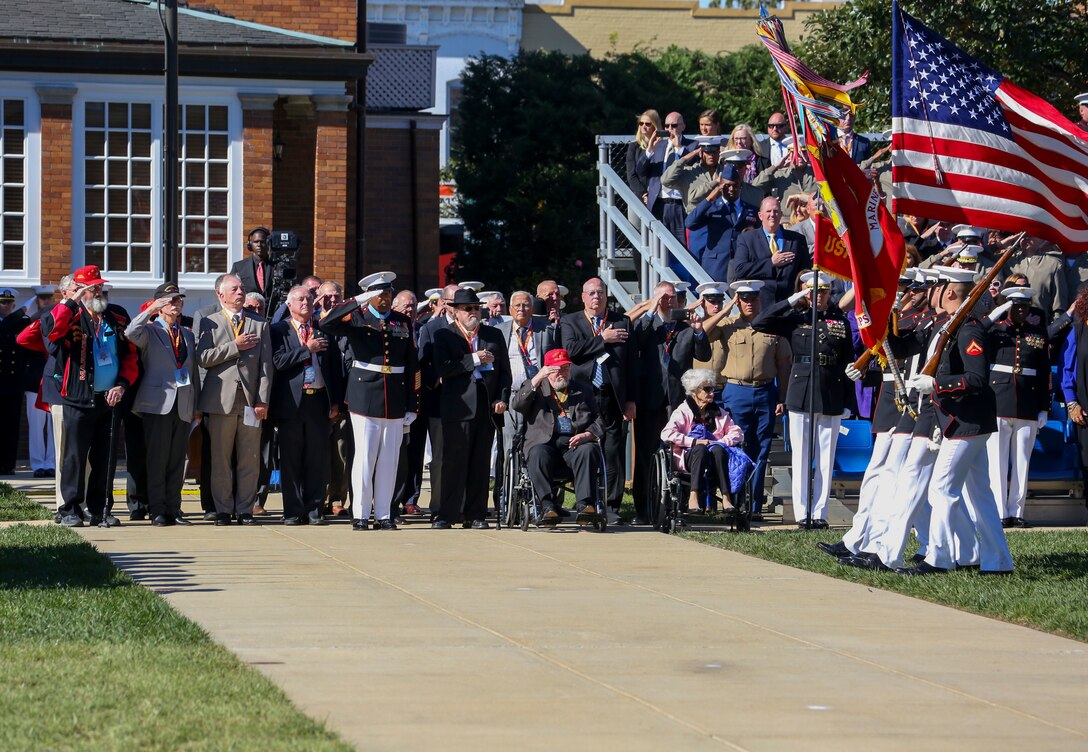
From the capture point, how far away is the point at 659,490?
14.6 metres

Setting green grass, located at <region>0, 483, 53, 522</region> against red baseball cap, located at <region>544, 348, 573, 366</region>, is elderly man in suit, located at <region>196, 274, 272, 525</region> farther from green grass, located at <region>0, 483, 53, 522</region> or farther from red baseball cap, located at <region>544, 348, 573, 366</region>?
red baseball cap, located at <region>544, 348, 573, 366</region>

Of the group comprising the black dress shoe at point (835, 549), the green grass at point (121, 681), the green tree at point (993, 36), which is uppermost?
the green tree at point (993, 36)

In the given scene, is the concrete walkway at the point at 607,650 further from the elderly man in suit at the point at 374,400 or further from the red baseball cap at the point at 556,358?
the red baseball cap at the point at 556,358

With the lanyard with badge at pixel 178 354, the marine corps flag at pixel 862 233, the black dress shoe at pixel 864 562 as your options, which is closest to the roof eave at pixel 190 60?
the lanyard with badge at pixel 178 354

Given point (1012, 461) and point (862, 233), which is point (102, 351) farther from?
point (1012, 461)

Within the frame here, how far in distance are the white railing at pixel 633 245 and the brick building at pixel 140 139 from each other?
351cm

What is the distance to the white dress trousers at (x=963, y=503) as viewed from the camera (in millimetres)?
11789

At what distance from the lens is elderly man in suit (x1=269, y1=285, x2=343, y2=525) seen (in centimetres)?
1472

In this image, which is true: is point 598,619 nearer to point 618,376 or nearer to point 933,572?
point 933,572

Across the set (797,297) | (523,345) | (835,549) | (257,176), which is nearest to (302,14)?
(257,176)

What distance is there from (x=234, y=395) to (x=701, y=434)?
3.91 m

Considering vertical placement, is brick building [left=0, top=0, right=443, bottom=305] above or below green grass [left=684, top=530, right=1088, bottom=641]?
above

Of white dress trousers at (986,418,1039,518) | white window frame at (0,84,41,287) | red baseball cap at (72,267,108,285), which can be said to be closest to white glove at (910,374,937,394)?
white dress trousers at (986,418,1039,518)

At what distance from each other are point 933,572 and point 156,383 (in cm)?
641
